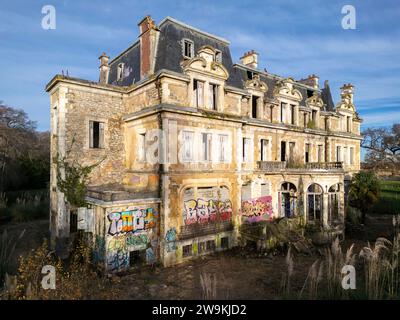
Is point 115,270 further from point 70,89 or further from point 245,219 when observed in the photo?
point 70,89

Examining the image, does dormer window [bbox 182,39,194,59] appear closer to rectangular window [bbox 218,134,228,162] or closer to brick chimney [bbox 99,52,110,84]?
rectangular window [bbox 218,134,228,162]

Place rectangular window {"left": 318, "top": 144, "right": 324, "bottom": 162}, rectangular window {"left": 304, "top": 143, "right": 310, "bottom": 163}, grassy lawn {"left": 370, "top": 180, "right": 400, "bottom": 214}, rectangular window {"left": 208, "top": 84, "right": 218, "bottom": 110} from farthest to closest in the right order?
grassy lawn {"left": 370, "top": 180, "right": 400, "bottom": 214}
rectangular window {"left": 318, "top": 144, "right": 324, "bottom": 162}
rectangular window {"left": 304, "top": 143, "right": 310, "bottom": 163}
rectangular window {"left": 208, "top": 84, "right": 218, "bottom": 110}

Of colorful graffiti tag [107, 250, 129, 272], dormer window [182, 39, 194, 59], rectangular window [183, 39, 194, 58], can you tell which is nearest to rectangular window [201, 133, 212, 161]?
dormer window [182, 39, 194, 59]

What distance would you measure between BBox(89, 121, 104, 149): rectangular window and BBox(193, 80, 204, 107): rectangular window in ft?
20.1

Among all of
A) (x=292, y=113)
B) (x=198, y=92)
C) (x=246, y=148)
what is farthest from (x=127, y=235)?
(x=292, y=113)

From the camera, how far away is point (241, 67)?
19.8 meters

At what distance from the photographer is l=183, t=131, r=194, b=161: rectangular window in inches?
582

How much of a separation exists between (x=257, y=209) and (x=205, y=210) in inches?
202

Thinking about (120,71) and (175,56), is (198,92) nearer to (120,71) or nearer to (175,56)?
(175,56)

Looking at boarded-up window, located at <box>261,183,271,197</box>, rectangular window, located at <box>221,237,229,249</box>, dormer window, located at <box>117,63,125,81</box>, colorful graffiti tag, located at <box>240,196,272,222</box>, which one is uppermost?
dormer window, located at <box>117,63,125,81</box>

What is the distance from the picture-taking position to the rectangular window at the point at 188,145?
48.5 feet

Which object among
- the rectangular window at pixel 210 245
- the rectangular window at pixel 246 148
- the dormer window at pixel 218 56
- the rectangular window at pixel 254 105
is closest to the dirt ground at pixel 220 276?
the rectangular window at pixel 210 245

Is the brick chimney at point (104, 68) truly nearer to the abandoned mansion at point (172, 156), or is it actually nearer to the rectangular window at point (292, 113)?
the abandoned mansion at point (172, 156)

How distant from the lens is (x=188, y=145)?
15.0 meters
